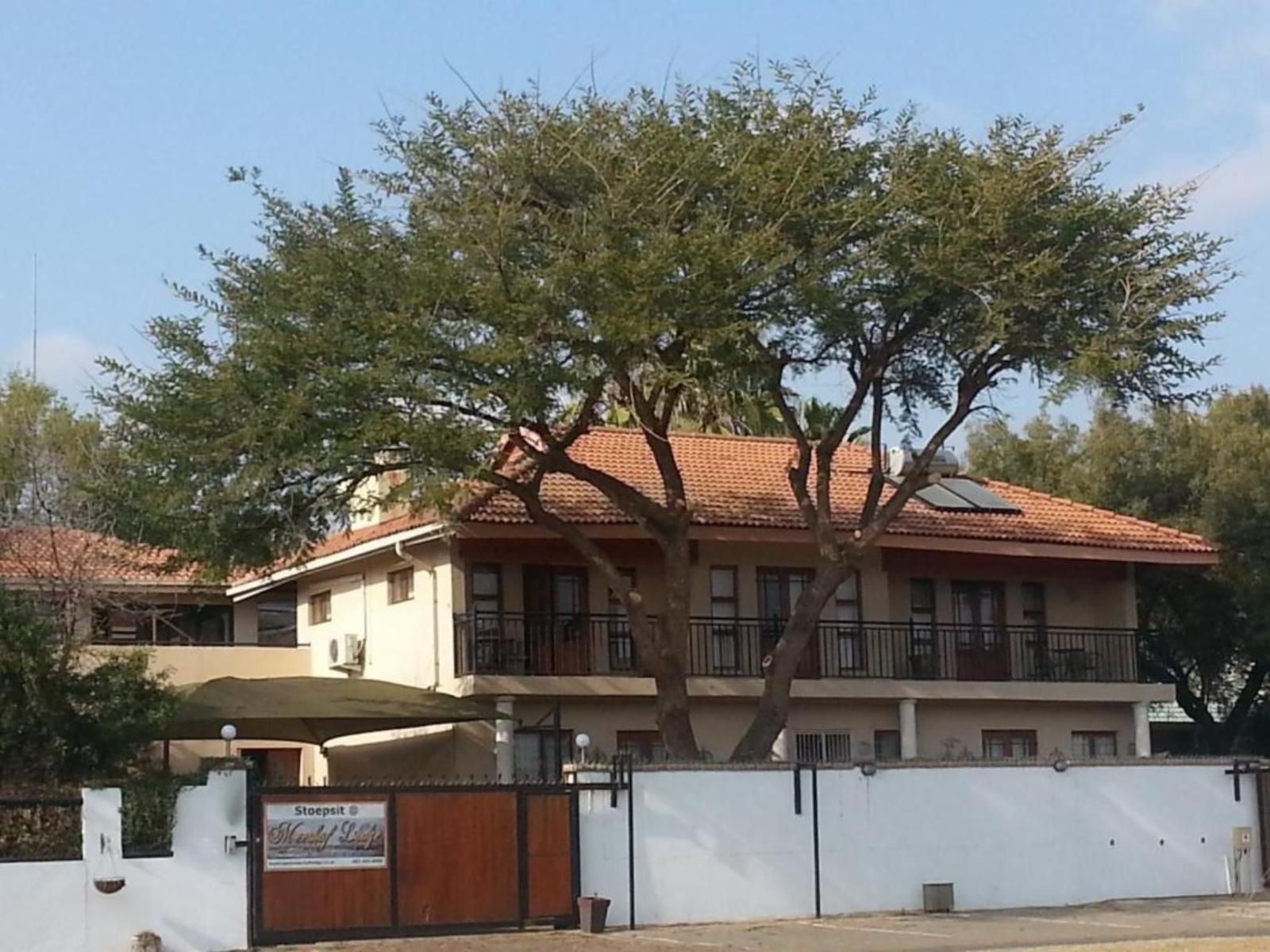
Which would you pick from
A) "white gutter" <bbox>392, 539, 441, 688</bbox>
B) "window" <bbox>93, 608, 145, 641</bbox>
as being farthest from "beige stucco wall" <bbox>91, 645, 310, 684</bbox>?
"white gutter" <bbox>392, 539, 441, 688</bbox>

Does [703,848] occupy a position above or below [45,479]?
below

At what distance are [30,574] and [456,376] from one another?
21.9 ft

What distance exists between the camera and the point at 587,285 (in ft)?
84.6

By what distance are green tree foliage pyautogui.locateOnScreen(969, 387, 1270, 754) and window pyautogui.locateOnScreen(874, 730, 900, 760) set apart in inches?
360

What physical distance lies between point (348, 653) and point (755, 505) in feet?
25.8

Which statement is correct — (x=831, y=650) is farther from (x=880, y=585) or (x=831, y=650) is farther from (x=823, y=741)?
(x=880, y=585)

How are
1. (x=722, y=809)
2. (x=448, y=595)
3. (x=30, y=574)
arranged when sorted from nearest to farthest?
(x=722, y=809) < (x=30, y=574) < (x=448, y=595)

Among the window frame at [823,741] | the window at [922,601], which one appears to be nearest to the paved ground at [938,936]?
the window frame at [823,741]

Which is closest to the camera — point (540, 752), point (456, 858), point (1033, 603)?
point (456, 858)

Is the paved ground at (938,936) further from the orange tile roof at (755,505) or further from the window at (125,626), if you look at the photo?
the window at (125,626)

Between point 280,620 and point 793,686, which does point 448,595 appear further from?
point 280,620

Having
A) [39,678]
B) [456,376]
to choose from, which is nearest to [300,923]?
[39,678]

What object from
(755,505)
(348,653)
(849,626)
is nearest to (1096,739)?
(849,626)

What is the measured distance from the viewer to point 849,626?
3575 cm
